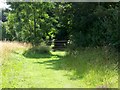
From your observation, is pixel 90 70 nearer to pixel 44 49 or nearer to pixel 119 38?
pixel 119 38

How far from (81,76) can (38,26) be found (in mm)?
17022

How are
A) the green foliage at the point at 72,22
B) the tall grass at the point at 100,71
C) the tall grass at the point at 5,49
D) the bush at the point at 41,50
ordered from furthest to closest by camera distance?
the bush at the point at 41,50 < the green foliage at the point at 72,22 < the tall grass at the point at 5,49 < the tall grass at the point at 100,71

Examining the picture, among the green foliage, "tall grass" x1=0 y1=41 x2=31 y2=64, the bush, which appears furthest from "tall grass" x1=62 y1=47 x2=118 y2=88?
the bush

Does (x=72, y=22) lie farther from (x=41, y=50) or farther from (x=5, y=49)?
(x=5, y=49)

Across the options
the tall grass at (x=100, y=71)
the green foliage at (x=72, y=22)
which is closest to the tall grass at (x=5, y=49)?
the green foliage at (x=72, y=22)

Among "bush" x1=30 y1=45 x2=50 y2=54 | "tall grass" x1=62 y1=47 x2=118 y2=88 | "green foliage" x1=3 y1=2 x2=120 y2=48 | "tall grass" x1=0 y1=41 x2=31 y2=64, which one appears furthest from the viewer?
"bush" x1=30 y1=45 x2=50 y2=54

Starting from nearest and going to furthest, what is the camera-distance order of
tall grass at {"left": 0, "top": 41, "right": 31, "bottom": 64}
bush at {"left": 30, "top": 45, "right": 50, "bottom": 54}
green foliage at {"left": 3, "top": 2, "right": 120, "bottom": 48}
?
tall grass at {"left": 0, "top": 41, "right": 31, "bottom": 64} < green foliage at {"left": 3, "top": 2, "right": 120, "bottom": 48} < bush at {"left": 30, "top": 45, "right": 50, "bottom": 54}

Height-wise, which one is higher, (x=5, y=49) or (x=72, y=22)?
(x=72, y=22)

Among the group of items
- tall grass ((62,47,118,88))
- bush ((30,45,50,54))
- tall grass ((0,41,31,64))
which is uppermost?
tall grass ((62,47,118,88))

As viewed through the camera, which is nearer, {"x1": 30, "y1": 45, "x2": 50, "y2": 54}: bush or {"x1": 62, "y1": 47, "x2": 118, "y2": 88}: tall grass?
{"x1": 62, "y1": 47, "x2": 118, "y2": 88}: tall grass

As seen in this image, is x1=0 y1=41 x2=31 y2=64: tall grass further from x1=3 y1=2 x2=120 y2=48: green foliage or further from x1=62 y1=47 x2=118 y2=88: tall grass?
x1=62 y1=47 x2=118 y2=88: tall grass

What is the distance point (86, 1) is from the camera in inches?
683

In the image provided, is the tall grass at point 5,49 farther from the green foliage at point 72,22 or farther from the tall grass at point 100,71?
the tall grass at point 100,71

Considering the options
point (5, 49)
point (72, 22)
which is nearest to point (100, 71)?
point (5, 49)
